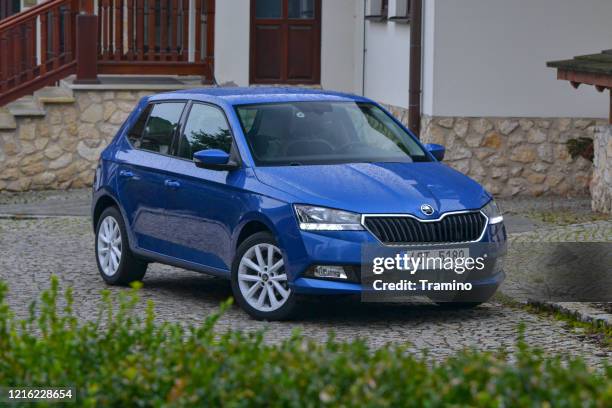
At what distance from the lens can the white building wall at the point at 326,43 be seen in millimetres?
22688

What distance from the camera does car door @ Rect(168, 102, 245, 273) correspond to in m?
10.3

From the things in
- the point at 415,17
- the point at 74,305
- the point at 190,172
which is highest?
the point at 415,17

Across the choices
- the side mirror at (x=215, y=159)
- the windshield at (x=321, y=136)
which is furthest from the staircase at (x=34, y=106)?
the side mirror at (x=215, y=159)

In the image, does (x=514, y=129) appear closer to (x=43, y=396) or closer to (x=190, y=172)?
(x=190, y=172)

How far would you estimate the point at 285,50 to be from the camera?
2330 cm

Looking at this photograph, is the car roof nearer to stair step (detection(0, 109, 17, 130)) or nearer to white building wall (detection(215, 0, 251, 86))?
stair step (detection(0, 109, 17, 130))

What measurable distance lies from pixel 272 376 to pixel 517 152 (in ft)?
46.2

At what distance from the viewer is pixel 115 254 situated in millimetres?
11828

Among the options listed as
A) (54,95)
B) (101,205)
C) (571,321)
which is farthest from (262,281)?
(54,95)

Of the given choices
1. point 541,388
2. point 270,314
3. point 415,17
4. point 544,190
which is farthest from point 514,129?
point 541,388

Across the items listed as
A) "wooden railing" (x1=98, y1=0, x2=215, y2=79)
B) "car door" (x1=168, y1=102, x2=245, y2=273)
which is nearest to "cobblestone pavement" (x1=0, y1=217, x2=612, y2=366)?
"car door" (x1=168, y1=102, x2=245, y2=273)

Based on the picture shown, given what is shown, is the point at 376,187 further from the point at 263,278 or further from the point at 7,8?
the point at 7,8

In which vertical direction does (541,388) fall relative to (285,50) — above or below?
below

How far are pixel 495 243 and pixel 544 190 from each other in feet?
29.4
